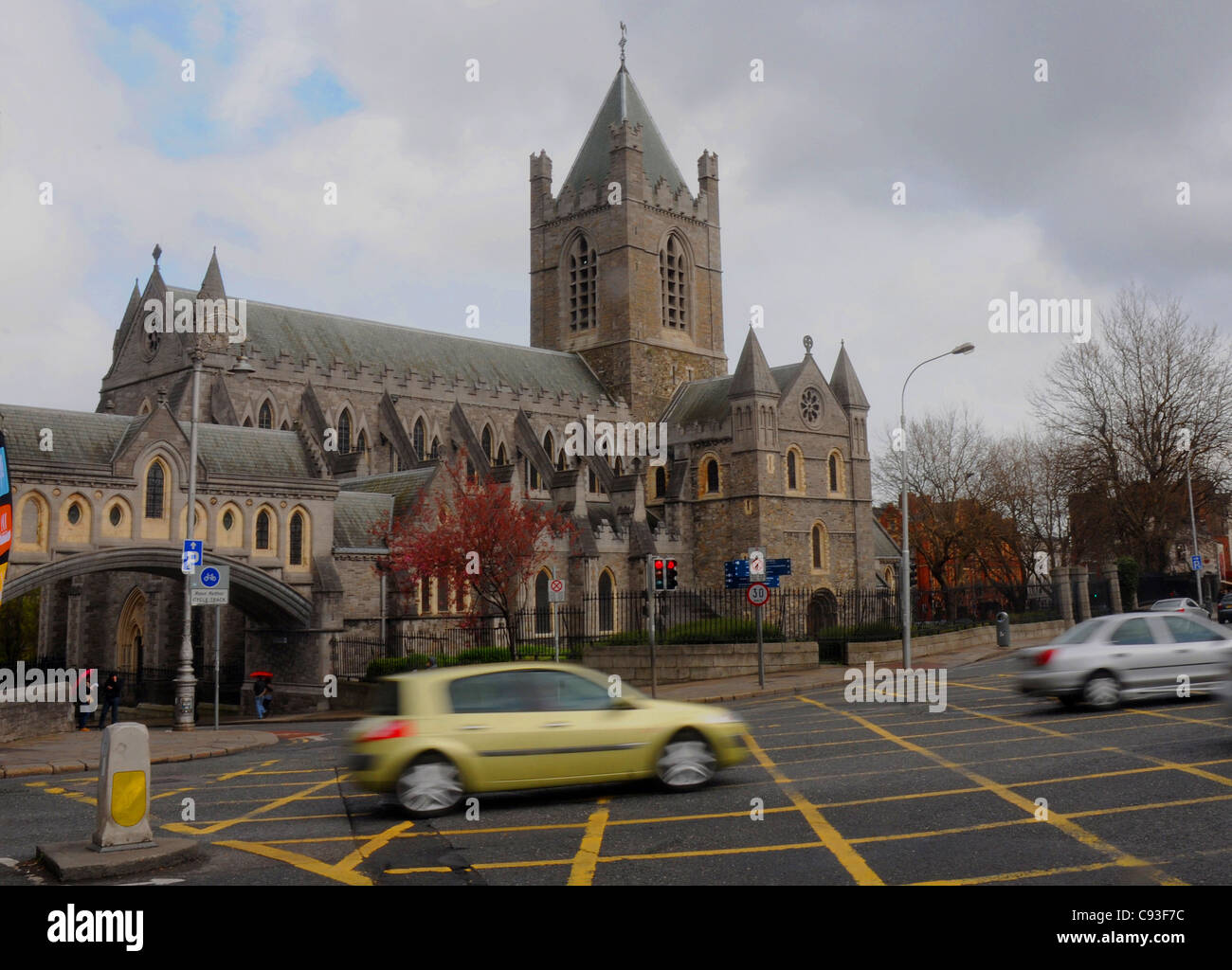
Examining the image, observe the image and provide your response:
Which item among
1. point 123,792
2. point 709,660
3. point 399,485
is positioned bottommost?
point 709,660

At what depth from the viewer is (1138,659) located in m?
15.6

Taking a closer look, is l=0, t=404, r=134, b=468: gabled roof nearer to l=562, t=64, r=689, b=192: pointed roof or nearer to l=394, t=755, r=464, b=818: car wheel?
l=394, t=755, r=464, b=818: car wheel

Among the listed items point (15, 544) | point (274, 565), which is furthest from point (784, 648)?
point (15, 544)

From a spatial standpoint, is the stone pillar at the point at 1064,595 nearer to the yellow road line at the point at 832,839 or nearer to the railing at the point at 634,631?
the railing at the point at 634,631

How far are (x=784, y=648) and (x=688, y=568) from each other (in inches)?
912

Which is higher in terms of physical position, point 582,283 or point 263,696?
point 582,283

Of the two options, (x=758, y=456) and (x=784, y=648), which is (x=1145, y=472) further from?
(x=784, y=648)

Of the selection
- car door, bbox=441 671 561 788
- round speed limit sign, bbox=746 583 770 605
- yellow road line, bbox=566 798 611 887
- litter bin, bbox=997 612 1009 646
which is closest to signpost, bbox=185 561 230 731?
round speed limit sign, bbox=746 583 770 605

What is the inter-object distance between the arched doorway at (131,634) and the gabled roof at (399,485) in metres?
7.91

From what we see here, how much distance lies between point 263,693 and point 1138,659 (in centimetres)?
2294

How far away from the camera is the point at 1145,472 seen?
47344 millimetres

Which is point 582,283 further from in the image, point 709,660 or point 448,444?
point 709,660

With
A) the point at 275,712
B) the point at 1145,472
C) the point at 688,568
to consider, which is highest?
the point at 1145,472

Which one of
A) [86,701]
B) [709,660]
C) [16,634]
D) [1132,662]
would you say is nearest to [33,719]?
[86,701]
